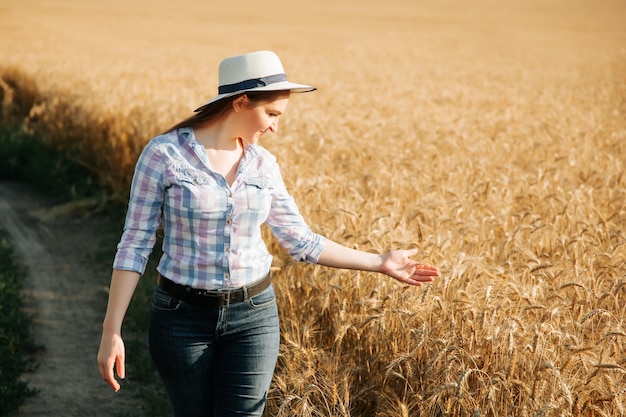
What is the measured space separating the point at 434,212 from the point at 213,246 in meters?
2.51

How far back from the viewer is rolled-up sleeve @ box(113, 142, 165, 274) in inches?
95.8

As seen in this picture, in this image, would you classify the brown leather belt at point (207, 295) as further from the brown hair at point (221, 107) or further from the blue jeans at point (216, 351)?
the brown hair at point (221, 107)

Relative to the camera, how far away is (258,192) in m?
2.53

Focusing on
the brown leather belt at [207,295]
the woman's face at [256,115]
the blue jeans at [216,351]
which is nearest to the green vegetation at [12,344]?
the blue jeans at [216,351]

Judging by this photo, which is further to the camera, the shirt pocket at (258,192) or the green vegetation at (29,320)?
the green vegetation at (29,320)

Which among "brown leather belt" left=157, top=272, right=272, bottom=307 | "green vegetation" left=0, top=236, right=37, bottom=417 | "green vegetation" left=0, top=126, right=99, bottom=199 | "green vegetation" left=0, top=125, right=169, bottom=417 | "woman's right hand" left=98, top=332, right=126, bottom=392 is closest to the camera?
"woman's right hand" left=98, top=332, right=126, bottom=392

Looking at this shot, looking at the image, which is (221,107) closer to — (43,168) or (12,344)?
(12,344)

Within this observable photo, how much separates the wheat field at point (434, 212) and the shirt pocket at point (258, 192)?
72 cm

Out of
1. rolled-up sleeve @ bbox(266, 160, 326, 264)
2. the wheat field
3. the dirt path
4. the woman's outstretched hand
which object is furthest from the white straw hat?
the dirt path

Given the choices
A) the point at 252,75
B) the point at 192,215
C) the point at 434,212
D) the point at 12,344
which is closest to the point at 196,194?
the point at 192,215

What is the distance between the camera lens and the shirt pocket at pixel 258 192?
251 cm

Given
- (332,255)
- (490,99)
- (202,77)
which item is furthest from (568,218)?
(202,77)

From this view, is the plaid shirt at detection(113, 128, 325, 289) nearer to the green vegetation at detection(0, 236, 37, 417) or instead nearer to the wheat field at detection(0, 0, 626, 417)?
the wheat field at detection(0, 0, 626, 417)

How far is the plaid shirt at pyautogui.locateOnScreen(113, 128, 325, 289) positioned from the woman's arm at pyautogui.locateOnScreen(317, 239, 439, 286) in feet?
1.03
